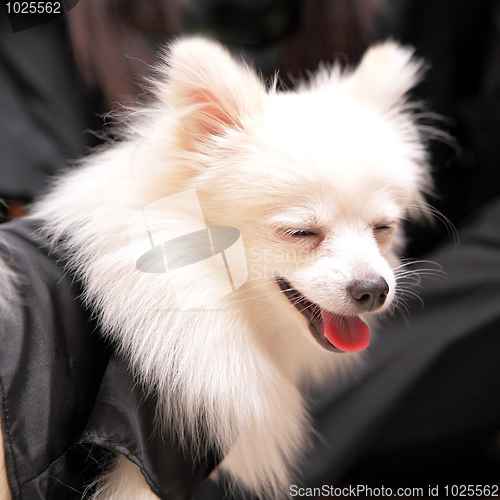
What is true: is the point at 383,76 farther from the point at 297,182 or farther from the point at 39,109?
the point at 39,109

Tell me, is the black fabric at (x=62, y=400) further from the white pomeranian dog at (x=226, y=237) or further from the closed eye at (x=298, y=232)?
the closed eye at (x=298, y=232)

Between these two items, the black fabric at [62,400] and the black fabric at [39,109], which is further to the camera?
the black fabric at [39,109]

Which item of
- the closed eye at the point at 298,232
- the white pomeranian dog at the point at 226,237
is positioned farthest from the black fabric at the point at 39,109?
the closed eye at the point at 298,232

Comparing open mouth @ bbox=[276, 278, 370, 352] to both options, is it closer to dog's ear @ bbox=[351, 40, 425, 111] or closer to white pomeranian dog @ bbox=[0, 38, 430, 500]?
white pomeranian dog @ bbox=[0, 38, 430, 500]

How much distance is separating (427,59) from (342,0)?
19cm

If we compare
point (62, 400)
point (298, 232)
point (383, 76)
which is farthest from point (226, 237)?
point (383, 76)

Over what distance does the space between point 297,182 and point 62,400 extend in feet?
1.06

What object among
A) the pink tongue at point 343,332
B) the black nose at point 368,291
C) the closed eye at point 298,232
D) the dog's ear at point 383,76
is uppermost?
the dog's ear at point 383,76

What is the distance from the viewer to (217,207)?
0.41 metres

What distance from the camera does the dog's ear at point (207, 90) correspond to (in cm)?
38

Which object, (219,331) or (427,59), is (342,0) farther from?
(219,331)

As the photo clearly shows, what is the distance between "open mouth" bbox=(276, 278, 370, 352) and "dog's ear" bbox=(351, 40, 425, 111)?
30 centimetres

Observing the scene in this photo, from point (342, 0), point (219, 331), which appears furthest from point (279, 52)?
point (219, 331)

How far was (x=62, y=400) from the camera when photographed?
365 millimetres
